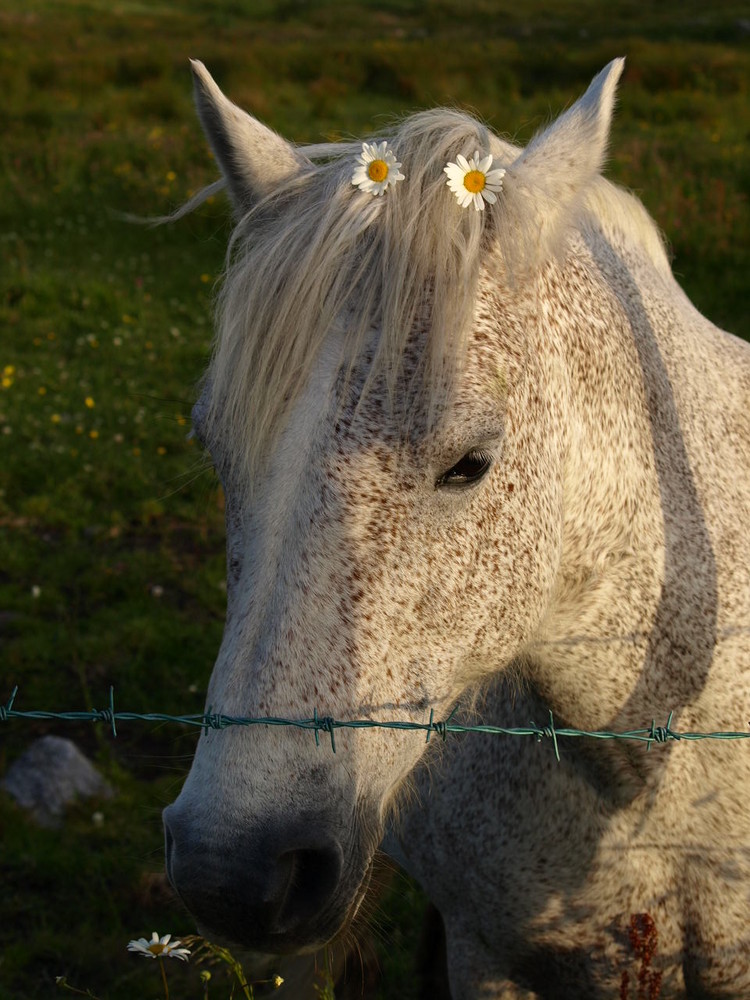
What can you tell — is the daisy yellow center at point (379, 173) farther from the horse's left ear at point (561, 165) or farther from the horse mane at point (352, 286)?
the horse's left ear at point (561, 165)

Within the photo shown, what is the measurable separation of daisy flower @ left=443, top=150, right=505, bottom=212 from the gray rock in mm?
3768

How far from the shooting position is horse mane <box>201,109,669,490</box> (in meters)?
2.04

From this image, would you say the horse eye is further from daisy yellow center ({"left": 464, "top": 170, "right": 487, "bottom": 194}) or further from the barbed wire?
daisy yellow center ({"left": 464, "top": 170, "right": 487, "bottom": 194})

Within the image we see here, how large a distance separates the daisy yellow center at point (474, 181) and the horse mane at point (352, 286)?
0.17ft

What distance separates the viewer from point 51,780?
4914mm

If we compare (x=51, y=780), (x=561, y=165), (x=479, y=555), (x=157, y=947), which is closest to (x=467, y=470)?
(x=479, y=555)

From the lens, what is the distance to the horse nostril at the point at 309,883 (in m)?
1.88

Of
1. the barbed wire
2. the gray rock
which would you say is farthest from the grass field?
the barbed wire

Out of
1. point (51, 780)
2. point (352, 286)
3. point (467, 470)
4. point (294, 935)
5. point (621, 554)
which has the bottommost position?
point (51, 780)

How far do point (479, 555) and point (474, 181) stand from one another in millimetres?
818

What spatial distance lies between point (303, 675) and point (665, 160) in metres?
13.5

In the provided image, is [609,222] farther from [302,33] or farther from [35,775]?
[302,33]

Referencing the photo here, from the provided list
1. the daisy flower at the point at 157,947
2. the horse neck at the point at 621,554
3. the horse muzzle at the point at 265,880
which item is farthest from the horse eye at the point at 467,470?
the daisy flower at the point at 157,947

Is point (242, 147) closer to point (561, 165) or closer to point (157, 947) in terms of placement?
point (561, 165)
